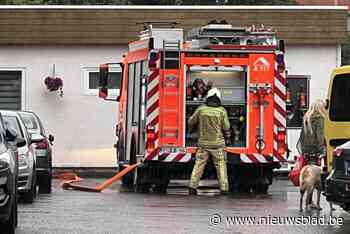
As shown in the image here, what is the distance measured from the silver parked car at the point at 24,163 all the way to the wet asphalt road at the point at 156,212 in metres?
0.25

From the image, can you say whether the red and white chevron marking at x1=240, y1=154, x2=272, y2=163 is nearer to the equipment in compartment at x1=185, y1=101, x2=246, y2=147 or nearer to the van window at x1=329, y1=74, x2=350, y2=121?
the equipment in compartment at x1=185, y1=101, x2=246, y2=147

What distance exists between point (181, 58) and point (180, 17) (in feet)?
25.6

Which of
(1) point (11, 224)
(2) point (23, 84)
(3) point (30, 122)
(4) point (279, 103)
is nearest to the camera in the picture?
(1) point (11, 224)

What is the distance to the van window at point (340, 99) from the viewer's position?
13758 mm

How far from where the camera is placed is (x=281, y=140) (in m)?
17.8

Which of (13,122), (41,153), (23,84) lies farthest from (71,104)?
(13,122)

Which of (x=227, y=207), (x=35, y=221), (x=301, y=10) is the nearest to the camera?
(x=35, y=221)

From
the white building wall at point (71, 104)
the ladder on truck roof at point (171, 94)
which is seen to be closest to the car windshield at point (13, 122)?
the ladder on truck roof at point (171, 94)

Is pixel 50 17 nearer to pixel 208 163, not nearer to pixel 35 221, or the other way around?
pixel 208 163

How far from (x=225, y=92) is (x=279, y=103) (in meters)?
1.07

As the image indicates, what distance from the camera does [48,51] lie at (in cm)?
2550

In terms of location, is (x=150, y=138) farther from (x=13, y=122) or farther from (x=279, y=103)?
(x=13, y=122)

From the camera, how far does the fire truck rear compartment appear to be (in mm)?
17688

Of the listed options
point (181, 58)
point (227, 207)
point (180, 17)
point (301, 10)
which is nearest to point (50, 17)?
point (180, 17)
